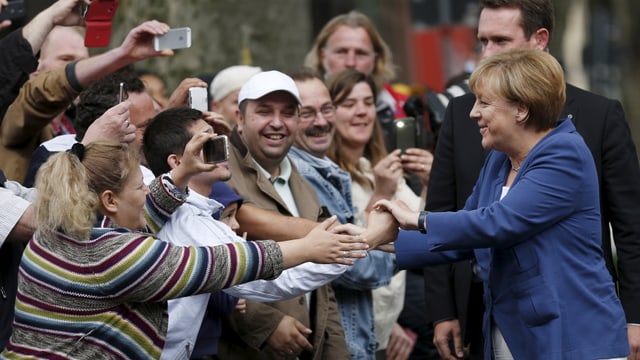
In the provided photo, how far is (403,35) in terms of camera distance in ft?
115

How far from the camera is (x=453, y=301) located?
6.89 meters

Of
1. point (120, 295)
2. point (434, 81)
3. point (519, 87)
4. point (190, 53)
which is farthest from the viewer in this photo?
point (434, 81)

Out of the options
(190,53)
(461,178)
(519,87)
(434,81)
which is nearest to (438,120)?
(461,178)

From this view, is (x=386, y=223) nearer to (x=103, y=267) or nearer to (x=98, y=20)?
(x=103, y=267)

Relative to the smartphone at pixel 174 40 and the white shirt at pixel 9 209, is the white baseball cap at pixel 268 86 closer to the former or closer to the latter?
the smartphone at pixel 174 40

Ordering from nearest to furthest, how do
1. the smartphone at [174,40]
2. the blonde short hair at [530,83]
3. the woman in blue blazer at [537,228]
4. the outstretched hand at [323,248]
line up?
the outstretched hand at [323,248], the woman in blue blazer at [537,228], the blonde short hair at [530,83], the smartphone at [174,40]

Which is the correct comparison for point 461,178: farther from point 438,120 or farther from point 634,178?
point 438,120

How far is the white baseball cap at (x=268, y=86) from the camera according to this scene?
23.8 ft

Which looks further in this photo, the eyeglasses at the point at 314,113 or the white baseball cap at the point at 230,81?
the white baseball cap at the point at 230,81

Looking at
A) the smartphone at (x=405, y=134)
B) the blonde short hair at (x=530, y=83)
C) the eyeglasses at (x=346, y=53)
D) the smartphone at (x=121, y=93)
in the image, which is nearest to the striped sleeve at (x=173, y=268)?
the blonde short hair at (x=530, y=83)

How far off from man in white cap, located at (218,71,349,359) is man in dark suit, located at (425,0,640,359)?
1.77ft

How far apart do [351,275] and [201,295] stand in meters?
1.45

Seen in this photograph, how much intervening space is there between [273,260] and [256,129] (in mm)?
1852

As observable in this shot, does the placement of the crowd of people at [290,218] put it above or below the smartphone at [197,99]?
below
